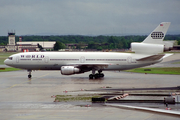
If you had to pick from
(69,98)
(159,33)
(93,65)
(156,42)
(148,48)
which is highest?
(159,33)

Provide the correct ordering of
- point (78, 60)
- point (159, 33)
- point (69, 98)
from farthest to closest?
point (78, 60), point (159, 33), point (69, 98)

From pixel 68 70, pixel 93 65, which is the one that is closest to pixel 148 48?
pixel 93 65

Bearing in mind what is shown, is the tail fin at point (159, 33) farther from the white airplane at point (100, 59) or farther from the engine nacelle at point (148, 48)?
the engine nacelle at point (148, 48)

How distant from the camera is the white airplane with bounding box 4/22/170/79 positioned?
46312 millimetres

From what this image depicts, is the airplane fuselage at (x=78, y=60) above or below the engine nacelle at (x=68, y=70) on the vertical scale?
above

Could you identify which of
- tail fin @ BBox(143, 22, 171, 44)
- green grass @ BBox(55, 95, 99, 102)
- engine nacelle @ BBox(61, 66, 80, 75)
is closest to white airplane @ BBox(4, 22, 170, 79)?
tail fin @ BBox(143, 22, 171, 44)

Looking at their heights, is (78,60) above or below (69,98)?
above

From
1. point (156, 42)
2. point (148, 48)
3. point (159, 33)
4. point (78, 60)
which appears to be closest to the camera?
point (159, 33)

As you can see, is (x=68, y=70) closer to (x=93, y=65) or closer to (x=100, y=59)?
(x=93, y=65)

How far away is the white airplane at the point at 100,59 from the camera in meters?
46.3

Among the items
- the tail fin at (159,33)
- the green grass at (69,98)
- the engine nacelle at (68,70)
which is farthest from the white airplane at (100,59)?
the green grass at (69,98)

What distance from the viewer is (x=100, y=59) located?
47.3 m

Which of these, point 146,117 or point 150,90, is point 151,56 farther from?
point 146,117

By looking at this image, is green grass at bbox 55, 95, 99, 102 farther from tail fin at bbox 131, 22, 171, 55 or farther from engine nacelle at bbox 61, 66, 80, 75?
tail fin at bbox 131, 22, 171, 55
